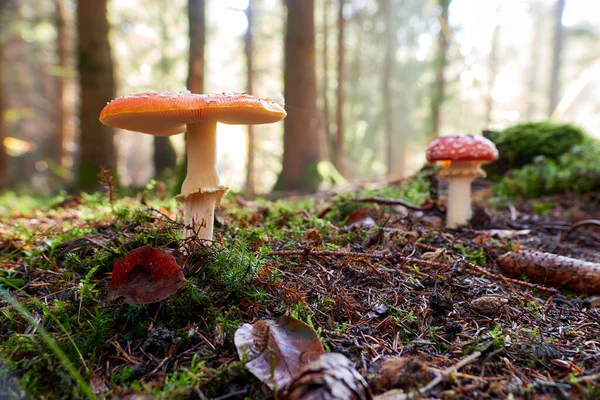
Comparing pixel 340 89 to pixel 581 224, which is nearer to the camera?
pixel 581 224

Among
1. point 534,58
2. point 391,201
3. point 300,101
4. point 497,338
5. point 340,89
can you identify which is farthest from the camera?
point 534,58

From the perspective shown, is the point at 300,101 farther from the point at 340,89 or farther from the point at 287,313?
the point at 287,313

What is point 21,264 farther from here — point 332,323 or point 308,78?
point 308,78

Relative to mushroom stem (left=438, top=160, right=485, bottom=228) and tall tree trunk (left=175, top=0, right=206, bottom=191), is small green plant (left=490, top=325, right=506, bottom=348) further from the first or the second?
tall tree trunk (left=175, top=0, right=206, bottom=191)

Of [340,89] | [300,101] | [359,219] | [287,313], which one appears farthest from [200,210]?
[340,89]

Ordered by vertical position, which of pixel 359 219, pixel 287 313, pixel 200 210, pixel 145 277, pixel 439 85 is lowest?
pixel 287 313

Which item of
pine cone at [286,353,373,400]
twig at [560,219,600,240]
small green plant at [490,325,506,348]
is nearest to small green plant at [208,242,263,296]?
pine cone at [286,353,373,400]

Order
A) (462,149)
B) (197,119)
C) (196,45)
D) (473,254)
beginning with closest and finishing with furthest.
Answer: (197,119) < (473,254) < (462,149) < (196,45)
